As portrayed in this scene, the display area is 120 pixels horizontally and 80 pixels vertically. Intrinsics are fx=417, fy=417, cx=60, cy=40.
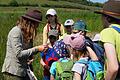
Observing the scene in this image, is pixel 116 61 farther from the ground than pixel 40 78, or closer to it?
farther from the ground

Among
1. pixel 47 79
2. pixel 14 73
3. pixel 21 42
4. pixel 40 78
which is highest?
pixel 21 42

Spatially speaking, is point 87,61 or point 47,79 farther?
point 47,79

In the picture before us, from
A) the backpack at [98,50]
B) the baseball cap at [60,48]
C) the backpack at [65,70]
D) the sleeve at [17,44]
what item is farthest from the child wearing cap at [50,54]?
the backpack at [98,50]

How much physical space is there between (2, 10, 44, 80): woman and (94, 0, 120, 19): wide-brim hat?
128 cm

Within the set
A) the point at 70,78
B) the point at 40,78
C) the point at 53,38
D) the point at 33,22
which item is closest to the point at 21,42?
the point at 33,22

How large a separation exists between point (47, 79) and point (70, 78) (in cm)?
156

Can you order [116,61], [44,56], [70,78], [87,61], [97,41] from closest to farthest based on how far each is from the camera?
[116,61] < [87,61] < [70,78] < [97,41] < [44,56]

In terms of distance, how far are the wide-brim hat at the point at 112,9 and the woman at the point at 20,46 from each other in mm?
1278

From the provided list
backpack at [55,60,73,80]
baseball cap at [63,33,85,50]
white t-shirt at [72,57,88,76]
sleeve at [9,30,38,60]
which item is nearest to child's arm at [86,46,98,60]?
baseball cap at [63,33,85,50]

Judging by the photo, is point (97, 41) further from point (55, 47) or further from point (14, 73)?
point (14, 73)

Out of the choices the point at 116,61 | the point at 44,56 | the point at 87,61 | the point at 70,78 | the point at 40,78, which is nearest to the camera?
the point at 116,61

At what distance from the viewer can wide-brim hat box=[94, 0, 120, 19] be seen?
14.4ft

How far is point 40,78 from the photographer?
8633 mm

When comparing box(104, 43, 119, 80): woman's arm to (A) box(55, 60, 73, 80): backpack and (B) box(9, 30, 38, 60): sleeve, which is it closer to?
(A) box(55, 60, 73, 80): backpack
